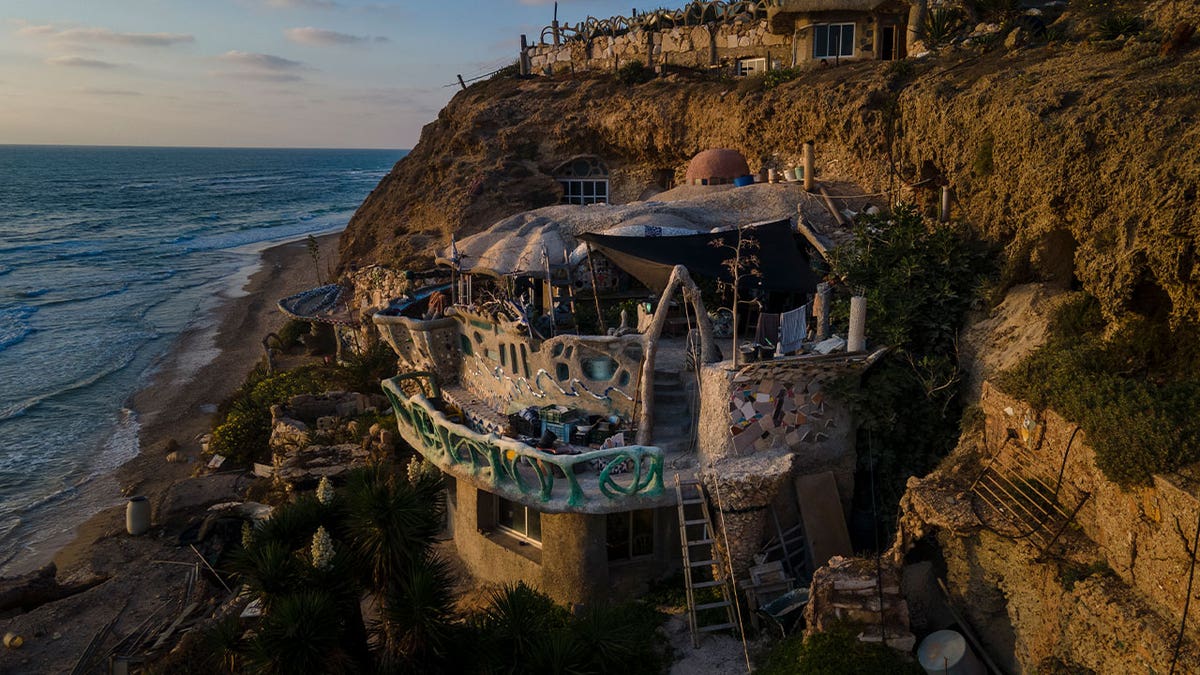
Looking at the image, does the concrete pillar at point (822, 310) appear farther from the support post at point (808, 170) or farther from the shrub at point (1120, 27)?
the shrub at point (1120, 27)

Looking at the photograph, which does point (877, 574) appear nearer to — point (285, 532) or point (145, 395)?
point (285, 532)

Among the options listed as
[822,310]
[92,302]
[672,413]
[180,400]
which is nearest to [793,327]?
[822,310]

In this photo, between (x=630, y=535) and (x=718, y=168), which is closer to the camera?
(x=630, y=535)

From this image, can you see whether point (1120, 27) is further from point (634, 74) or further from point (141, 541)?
point (141, 541)

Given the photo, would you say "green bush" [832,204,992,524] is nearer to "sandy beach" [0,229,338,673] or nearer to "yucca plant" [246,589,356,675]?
"yucca plant" [246,589,356,675]

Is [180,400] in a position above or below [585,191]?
below

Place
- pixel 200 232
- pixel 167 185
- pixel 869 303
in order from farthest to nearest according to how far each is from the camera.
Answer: pixel 167 185 → pixel 200 232 → pixel 869 303

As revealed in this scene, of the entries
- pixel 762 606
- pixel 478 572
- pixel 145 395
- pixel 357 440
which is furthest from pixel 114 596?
pixel 145 395
